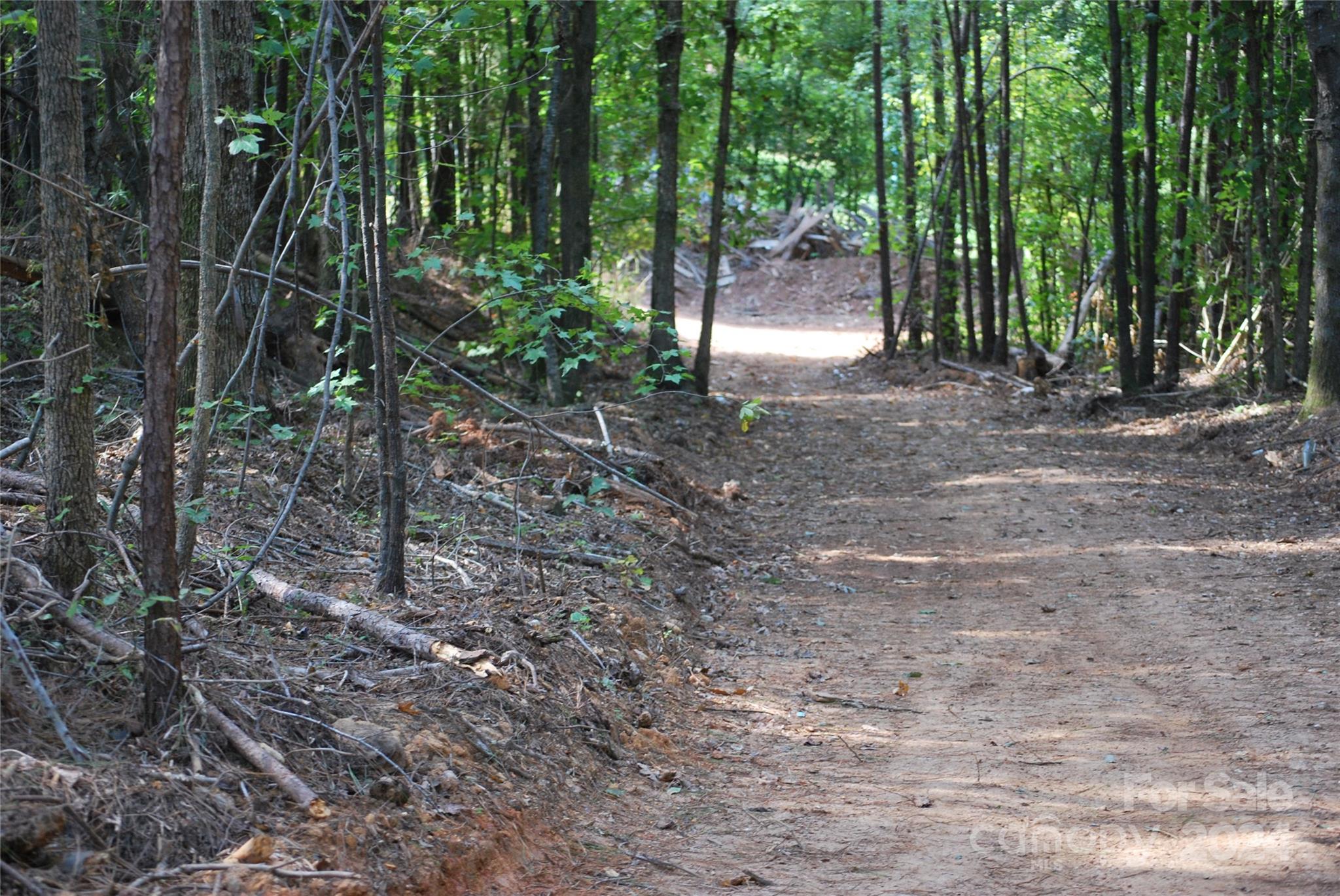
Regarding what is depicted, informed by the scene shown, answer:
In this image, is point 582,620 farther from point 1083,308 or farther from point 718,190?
point 1083,308

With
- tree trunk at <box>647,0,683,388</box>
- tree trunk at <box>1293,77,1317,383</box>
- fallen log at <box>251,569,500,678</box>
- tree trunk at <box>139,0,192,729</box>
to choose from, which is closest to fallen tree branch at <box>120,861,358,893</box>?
tree trunk at <box>139,0,192,729</box>

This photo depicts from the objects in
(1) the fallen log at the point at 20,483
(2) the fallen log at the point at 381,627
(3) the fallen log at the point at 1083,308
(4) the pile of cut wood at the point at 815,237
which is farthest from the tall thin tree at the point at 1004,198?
(1) the fallen log at the point at 20,483

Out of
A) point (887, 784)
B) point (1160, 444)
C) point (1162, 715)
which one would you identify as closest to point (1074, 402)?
point (1160, 444)

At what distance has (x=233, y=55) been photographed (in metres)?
8.22

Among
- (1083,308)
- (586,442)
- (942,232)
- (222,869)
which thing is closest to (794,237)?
(942,232)

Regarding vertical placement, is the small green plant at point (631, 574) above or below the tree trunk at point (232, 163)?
below

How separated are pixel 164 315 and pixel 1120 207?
15.6m

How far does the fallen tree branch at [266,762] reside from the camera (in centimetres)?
379

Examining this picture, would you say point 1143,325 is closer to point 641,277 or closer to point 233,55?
point 233,55

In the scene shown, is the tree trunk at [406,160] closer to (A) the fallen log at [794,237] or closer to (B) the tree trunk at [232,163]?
(B) the tree trunk at [232,163]

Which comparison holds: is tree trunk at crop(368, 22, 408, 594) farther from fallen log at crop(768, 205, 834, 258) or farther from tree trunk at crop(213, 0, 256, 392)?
fallen log at crop(768, 205, 834, 258)

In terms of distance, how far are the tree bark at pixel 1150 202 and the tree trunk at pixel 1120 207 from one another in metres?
0.23

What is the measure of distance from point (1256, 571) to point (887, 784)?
4985 mm

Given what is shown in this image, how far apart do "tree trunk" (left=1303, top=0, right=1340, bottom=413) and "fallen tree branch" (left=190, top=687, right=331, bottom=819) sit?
12398mm
